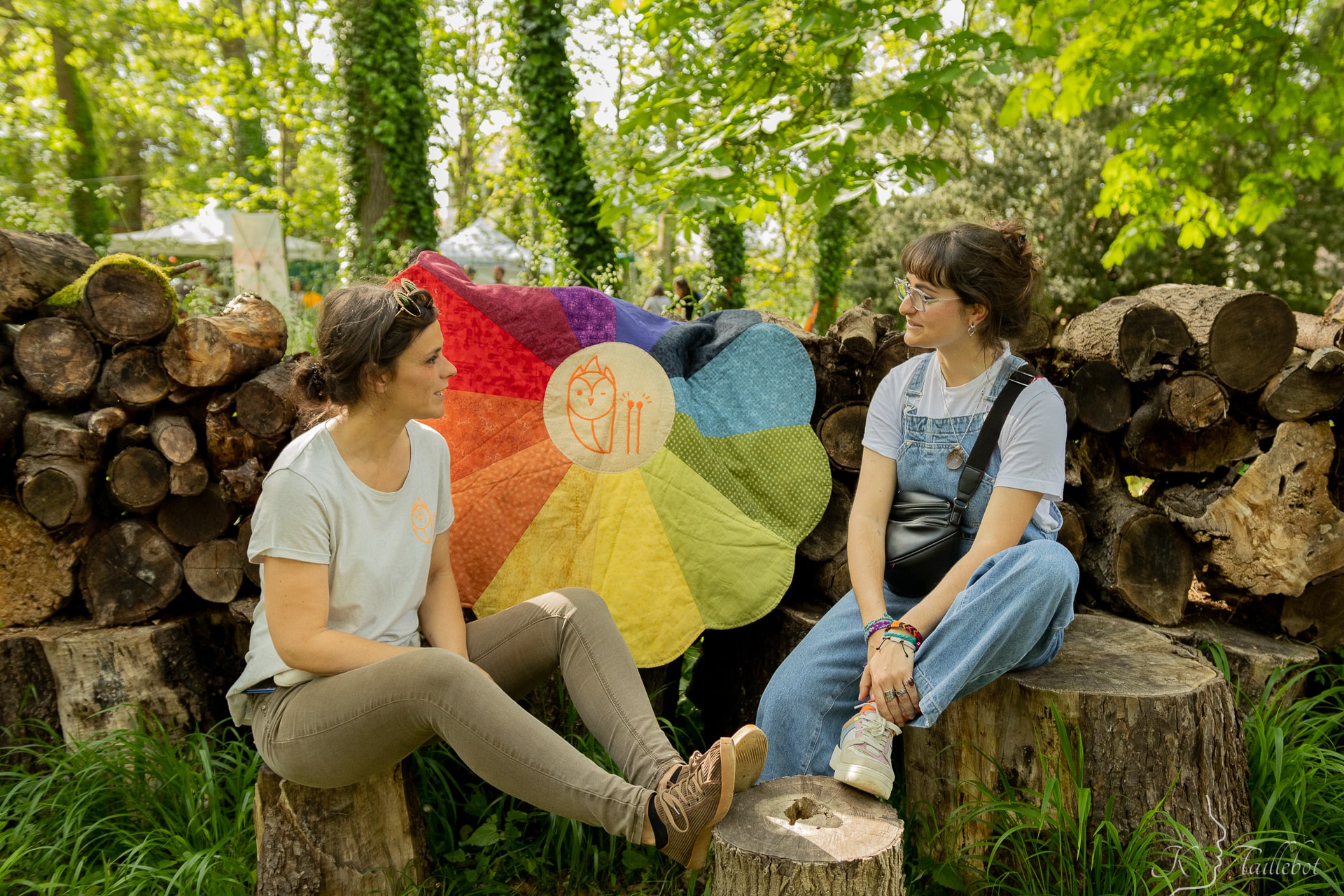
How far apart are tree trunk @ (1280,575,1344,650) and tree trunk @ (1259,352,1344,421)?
55 centimetres

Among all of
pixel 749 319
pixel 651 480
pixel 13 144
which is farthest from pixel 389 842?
pixel 13 144

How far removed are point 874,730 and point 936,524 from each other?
1.95ft

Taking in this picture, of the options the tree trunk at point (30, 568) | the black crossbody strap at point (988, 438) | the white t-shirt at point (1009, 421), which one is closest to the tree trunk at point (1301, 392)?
the white t-shirt at point (1009, 421)

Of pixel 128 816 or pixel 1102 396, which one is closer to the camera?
pixel 128 816

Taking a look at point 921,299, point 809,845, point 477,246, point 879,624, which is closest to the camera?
point 809,845

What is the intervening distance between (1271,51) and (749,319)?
4480mm

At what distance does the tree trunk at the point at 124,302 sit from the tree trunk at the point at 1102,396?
287 centimetres

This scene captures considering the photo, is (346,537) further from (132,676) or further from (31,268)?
(31,268)

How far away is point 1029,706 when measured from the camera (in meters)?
2.01

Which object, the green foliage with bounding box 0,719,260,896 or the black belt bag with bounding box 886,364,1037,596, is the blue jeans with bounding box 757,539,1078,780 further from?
the green foliage with bounding box 0,719,260,896

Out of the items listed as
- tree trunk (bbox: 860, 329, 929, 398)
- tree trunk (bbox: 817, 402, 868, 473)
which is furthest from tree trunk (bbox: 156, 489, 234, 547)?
tree trunk (bbox: 860, 329, 929, 398)

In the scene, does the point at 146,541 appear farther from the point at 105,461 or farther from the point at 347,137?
the point at 347,137

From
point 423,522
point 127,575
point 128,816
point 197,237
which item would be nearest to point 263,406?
point 127,575

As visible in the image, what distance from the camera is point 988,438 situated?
2.15m
